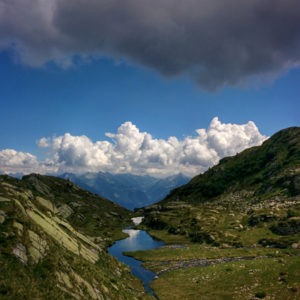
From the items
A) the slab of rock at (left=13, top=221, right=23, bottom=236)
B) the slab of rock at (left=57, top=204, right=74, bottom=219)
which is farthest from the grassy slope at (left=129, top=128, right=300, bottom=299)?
the slab of rock at (left=57, top=204, right=74, bottom=219)

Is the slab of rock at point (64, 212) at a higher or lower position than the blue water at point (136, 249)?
higher

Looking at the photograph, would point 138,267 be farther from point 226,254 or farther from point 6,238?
point 6,238

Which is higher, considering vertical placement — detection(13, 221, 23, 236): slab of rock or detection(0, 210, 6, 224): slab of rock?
detection(0, 210, 6, 224): slab of rock

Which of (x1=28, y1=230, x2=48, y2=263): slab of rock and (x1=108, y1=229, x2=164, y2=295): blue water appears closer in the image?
(x1=28, y1=230, x2=48, y2=263): slab of rock

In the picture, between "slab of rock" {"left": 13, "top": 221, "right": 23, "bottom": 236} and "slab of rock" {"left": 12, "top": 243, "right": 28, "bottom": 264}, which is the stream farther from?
"slab of rock" {"left": 12, "top": 243, "right": 28, "bottom": 264}

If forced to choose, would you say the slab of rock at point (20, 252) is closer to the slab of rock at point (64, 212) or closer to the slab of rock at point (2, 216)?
the slab of rock at point (2, 216)

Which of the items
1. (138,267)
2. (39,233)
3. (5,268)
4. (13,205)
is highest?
(13,205)

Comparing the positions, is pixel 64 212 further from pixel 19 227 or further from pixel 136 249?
pixel 19 227

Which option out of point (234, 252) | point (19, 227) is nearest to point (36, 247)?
point (19, 227)

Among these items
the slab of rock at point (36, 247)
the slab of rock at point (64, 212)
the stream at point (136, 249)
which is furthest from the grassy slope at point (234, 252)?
the slab of rock at point (64, 212)

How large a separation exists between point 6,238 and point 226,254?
72661 millimetres

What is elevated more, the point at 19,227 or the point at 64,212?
the point at 64,212

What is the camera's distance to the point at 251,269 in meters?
47.8

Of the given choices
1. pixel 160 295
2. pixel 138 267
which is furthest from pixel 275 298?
pixel 138 267
